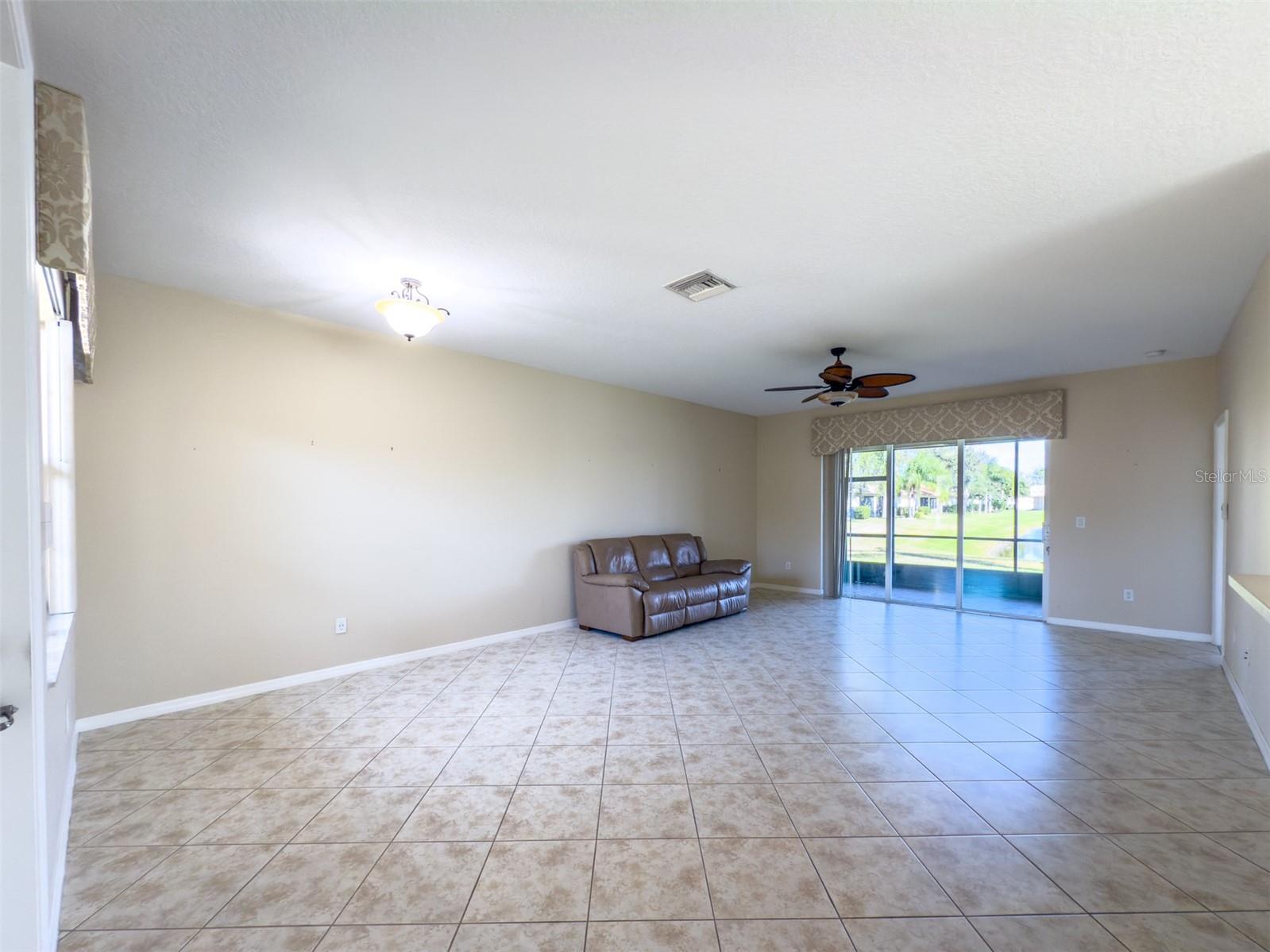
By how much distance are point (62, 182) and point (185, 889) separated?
2.36m

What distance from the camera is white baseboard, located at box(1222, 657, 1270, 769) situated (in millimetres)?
2653

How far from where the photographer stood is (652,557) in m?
5.95

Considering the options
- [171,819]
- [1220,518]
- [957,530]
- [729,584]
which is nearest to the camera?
[171,819]

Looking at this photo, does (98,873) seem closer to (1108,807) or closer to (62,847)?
(62,847)

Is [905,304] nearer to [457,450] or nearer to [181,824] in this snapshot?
[457,450]

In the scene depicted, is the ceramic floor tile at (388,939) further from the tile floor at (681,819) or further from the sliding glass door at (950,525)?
the sliding glass door at (950,525)

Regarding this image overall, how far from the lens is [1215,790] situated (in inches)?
93.8

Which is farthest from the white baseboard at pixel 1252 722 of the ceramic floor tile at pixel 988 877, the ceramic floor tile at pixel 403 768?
the ceramic floor tile at pixel 403 768

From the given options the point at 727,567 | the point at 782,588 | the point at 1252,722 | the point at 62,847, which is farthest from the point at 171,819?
the point at 782,588

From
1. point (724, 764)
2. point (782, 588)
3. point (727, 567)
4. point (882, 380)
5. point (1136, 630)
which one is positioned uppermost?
point (882, 380)

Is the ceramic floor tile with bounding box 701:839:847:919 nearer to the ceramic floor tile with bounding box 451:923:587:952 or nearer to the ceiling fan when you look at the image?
the ceramic floor tile with bounding box 451:923:587:952

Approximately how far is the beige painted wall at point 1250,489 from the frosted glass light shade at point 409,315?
4641 millimetres

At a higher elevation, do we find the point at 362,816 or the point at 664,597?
the point at 664,597

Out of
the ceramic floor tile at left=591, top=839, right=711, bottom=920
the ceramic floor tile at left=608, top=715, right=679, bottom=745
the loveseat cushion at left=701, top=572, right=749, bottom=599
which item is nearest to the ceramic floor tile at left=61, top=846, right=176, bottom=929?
the ceramic floor tile at left=591, top=839, right=711, bottom=920
